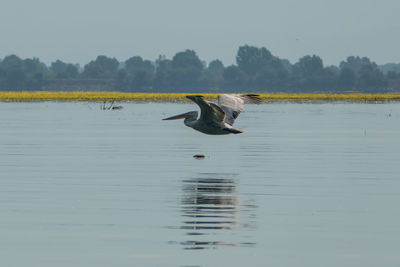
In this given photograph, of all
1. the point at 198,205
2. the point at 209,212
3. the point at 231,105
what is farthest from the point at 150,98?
the point at 209,212

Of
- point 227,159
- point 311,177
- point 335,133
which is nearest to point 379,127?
point 335,133

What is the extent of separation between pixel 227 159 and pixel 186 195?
9394 millimetres

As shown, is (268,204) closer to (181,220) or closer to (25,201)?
(181,220)

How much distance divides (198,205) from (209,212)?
3.19 feet

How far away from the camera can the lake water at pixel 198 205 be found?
12.9m

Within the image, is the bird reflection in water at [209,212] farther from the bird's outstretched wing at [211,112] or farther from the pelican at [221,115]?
the pelican at [221,115]

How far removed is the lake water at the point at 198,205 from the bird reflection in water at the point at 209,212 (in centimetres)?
2

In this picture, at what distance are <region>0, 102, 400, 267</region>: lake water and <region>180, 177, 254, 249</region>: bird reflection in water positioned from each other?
0.02 metres

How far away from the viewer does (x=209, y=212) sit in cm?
1648

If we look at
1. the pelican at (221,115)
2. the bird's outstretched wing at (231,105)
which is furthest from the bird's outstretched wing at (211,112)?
the bird's outstretched wing at (231,105)

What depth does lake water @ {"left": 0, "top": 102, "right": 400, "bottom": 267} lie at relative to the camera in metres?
12.9

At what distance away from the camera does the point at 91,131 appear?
43.7m

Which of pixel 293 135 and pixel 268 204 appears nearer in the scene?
pixel 268 204

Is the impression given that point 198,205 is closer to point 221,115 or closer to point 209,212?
point 209,212
